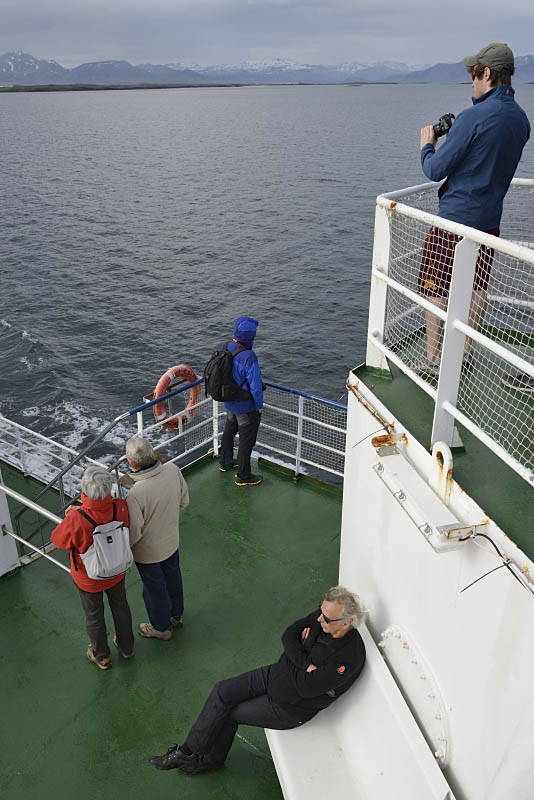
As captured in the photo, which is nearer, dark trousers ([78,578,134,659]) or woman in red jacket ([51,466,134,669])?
woman in red jacket ([51,466,134,669])

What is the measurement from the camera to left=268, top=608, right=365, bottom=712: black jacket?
3.88 m

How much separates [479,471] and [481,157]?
1793 millimetres

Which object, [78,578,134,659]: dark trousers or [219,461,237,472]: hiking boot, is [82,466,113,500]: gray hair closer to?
[78,578,134,659]: dark trousers

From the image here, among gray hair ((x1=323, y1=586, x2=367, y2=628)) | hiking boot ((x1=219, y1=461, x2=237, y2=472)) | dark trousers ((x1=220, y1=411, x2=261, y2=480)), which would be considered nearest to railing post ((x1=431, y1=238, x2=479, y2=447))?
gray hair ((x1=323, y1=586, x2=367, y2=628))

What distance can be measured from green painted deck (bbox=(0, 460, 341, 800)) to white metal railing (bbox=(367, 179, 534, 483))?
2699 millimetres

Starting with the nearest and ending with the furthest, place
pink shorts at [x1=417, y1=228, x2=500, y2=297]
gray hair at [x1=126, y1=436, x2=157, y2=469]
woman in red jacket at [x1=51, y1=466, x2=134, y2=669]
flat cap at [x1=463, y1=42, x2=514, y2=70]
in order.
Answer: flat cap at [x1=463, y1=42, x2=514, y2=70], pink shorts at [x1=417, y1=228, x2=500, y2=297], woman in red jacket at [x1=51, y1=466, x2=134, y2=669], gray hair at [x1=126, y1=436, x2=157, y2=469]

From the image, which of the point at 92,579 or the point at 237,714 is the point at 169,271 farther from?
the point at 237,714

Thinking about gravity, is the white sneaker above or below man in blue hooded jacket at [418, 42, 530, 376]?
below

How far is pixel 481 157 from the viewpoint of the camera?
12.0 feet

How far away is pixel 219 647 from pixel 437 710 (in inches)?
92.8

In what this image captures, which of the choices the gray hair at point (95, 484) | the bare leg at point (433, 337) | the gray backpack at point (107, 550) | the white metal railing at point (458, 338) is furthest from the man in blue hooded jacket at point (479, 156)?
the gray backpack at point (107, 550)

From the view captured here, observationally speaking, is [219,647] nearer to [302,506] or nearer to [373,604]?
[373,604]

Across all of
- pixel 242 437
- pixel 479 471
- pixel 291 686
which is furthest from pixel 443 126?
pixel 242 437

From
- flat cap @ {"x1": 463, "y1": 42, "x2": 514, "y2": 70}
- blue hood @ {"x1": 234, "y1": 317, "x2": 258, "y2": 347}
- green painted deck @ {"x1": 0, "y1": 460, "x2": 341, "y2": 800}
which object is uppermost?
flat cap @ {"x1": 463, "y1": 42, "x2": 514, "y2": 70}
